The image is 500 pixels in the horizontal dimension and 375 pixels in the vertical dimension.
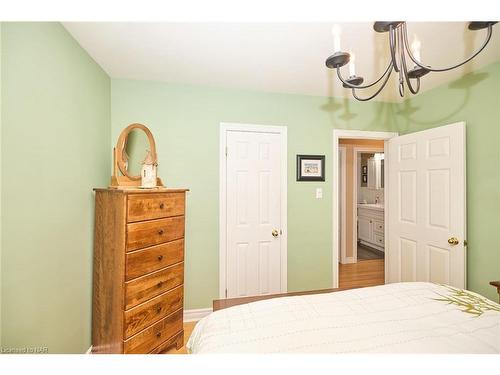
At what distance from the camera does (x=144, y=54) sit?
1923 mm

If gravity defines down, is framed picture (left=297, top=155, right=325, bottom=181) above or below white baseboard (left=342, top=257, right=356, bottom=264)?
above

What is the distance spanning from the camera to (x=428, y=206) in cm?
243

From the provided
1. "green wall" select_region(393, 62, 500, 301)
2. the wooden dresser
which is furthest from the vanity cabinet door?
the wooden dresser

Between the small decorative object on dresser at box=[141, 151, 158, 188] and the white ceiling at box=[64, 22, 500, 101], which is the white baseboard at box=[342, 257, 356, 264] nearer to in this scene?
the white ceiling at box=[64, 22, 500, 101]

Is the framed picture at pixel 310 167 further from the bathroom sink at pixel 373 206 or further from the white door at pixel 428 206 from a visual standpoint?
the bathroom sink at pixel 373 206

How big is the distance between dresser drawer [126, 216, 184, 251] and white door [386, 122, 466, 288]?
241 cm

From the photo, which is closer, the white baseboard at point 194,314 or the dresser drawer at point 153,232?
the dresser drawer at point 153,232

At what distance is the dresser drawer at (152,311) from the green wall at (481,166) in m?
2.62

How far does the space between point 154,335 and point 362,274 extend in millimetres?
3421

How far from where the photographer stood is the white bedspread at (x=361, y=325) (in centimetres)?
94

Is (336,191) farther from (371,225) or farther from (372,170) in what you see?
(372,170)

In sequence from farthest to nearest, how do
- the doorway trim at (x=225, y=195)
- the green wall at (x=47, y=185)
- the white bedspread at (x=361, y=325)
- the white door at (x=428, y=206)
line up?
the doorway trim at (x=225, y=195) < the white door at (x=428, y=206) < the green wall at (x=47, y=185) < the white bedspread at (x=361, y=325)

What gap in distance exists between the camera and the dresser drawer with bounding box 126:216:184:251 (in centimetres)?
165

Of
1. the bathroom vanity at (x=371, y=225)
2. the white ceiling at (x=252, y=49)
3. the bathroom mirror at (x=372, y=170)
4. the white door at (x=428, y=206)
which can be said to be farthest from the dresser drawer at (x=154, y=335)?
the bathroom mirror at (x=372, y=170)
